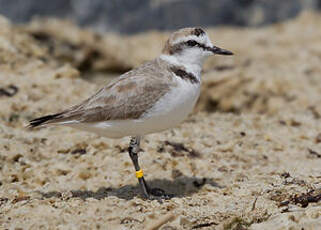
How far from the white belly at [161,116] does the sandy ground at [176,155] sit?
57 centimetres

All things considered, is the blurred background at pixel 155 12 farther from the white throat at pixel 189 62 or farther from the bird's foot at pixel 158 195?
the bird's foot at pixel 158 195

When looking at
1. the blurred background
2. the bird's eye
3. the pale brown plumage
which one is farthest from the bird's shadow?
the blurred background

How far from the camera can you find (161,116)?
168 inches

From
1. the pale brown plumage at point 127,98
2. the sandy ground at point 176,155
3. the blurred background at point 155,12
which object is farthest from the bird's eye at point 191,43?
the blurred background at point 155,12

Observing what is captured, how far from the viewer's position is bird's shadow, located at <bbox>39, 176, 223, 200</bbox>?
4516 millimetres

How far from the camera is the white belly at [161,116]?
4.28 metres

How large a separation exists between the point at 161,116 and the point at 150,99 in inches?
6.7

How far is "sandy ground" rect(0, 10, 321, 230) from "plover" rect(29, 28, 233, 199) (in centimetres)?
49

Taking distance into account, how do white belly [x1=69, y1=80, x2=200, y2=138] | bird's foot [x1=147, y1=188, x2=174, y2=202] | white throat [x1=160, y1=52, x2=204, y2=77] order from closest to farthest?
white belly [x1=69, y1=80, x2=200, y2=138] → bird's foot [x1=147, y1=188, x2=174, y2=202] → white throat [x1=160, y1=52, x2=204, y2=77]

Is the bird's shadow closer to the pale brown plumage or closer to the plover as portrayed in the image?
the plover

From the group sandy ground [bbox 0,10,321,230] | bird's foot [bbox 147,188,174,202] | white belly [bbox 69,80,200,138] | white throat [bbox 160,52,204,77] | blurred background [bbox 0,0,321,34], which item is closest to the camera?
sandy ground [bbox 0,10,321,230]

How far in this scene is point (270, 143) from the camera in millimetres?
5863

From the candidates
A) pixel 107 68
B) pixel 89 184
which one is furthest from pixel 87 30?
pixel 89 184

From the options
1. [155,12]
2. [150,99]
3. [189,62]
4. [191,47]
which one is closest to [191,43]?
[191,47]
